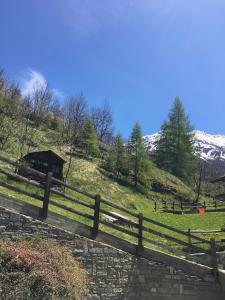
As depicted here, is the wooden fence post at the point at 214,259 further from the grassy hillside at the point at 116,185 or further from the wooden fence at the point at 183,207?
the wooden fence at the point at 183,207

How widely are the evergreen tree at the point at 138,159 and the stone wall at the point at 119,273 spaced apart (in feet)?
125

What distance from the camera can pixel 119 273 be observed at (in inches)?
496

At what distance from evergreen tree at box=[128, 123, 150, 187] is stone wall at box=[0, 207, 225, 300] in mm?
38144

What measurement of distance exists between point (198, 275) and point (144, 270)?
6.97 feet

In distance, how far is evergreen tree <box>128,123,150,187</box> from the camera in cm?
5247

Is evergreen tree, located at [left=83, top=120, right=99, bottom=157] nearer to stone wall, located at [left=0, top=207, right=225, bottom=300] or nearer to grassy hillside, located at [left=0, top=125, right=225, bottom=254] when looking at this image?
grassy hillside, located at [left=0, top=125, right=225, bottom=254]

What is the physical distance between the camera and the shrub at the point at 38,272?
1009 cm

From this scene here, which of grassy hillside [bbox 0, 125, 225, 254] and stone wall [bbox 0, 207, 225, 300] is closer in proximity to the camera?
stone wall [bbox 0, 207, 225, 300]

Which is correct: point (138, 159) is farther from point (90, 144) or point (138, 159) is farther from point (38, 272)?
point (38, 272)

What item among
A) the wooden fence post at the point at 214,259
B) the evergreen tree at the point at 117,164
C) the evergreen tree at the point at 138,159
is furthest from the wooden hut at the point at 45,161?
the wooden fence post at the point at 214,259

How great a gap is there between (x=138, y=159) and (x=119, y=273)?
41.3 m

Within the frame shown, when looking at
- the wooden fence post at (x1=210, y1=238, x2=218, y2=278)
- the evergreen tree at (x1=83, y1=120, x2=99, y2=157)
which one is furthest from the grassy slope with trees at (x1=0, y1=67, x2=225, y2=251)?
the wooden fence post at (x1=210, y1=238, x2=218, y2=278)

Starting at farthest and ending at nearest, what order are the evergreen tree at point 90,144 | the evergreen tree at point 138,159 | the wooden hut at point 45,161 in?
the evergreen tree at point 90,144
the evergreen tree at point 138,159
the wooden hut at point 45,161

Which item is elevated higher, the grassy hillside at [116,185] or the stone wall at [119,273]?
the grassy hillside at [116,185]
